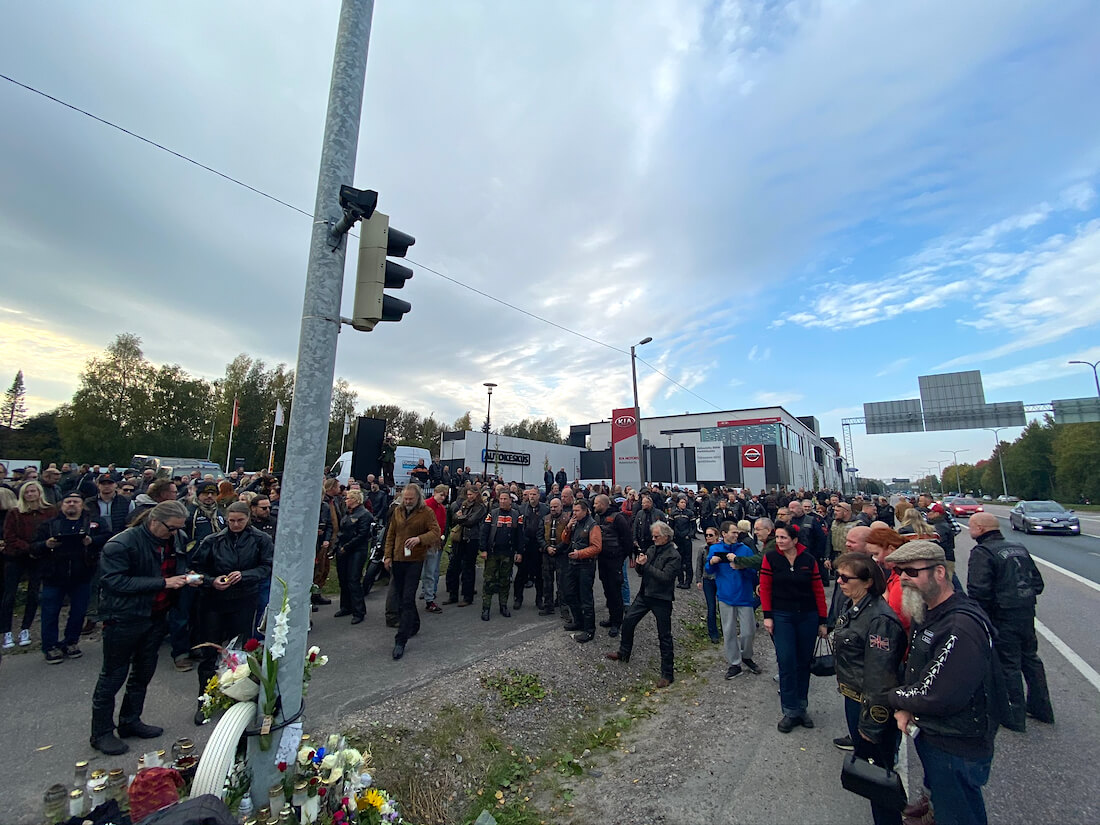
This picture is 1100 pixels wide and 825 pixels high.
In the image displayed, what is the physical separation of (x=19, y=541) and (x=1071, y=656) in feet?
41.3

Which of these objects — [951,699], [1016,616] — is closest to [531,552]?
[1016,616]

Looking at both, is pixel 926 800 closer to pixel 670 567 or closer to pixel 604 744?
pixel 604 744

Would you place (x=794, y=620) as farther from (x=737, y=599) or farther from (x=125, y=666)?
(x=125, y=666)

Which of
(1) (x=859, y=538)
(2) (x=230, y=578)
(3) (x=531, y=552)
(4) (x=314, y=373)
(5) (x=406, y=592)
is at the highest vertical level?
(4) (x=314, y=373)

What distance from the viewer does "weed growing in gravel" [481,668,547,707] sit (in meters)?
5.10

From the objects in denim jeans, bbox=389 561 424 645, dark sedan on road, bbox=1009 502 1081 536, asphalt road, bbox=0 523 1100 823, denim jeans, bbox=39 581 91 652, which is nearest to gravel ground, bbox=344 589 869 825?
asphalt road, bbox=0 523 1100 823

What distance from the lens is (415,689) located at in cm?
498

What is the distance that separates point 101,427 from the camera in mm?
41125

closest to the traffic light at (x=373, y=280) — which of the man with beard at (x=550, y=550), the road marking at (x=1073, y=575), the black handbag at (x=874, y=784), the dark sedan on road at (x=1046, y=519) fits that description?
the black handbag at (x=874, y=784)

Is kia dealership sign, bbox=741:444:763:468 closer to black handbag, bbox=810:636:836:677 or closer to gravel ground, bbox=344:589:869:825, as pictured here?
gravel ground, bbox=344:589:869:825

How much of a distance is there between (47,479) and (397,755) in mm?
8451

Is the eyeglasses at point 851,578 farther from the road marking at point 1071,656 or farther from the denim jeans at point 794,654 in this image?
the road marking at point 1071,656

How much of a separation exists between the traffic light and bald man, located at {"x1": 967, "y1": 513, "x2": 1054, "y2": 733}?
18.1ft

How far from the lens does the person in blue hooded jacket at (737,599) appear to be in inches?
238
